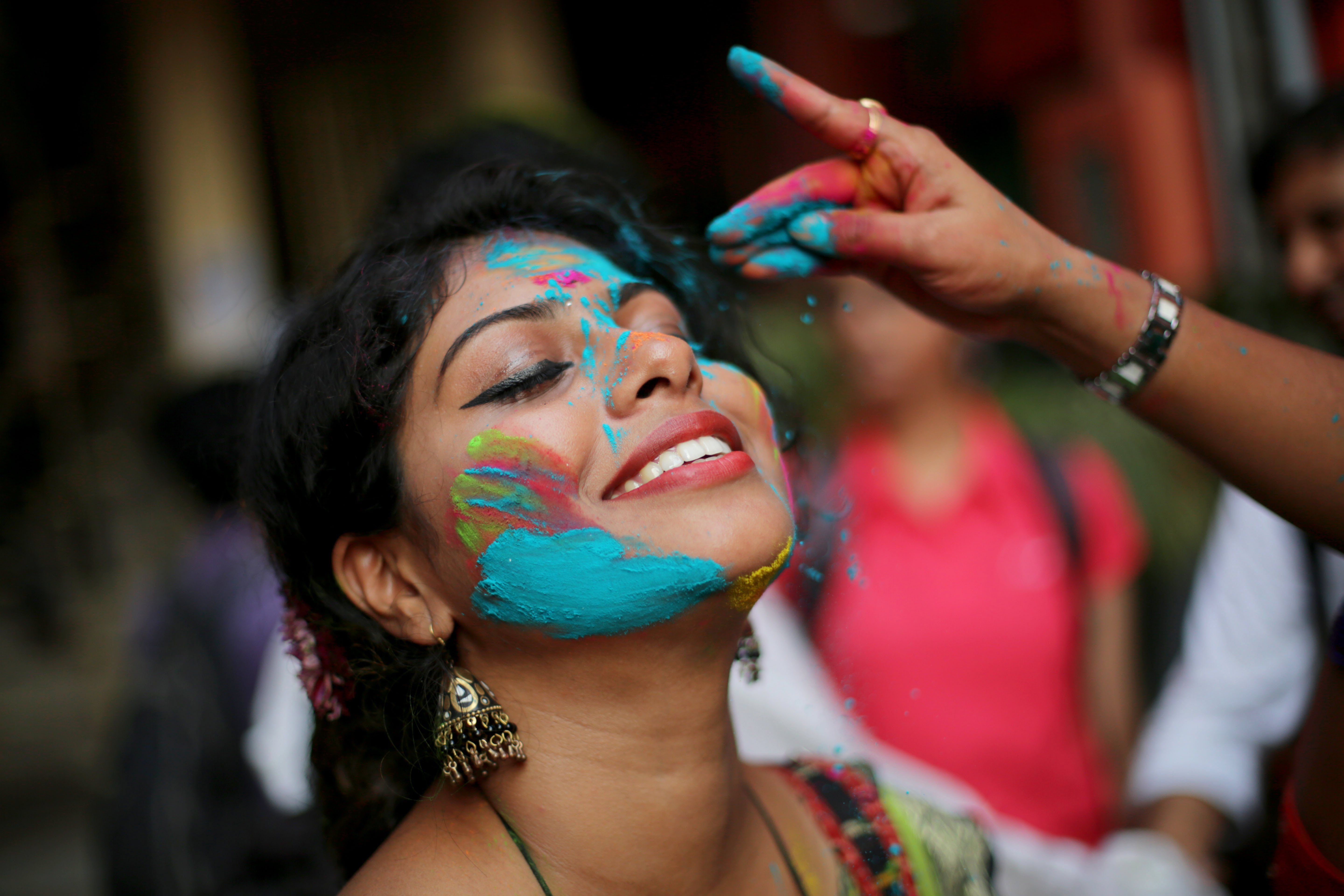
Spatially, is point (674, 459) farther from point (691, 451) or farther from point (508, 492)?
point (508, 492)

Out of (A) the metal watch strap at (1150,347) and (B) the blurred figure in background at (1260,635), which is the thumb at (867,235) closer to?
(A) the metal watch strap at (1150,347)

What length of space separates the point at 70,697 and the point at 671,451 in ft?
18.7

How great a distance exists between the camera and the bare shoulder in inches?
54.2

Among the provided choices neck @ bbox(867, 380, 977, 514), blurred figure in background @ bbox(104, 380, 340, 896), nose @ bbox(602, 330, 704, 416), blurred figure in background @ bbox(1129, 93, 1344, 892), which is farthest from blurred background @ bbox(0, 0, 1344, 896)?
nose @ bbox(602, 330, 704, 416)

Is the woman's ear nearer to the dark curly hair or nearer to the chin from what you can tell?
the dark curly hair

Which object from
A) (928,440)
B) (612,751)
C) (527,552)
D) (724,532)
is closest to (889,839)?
(612,751)

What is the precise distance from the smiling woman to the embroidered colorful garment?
0.03 meters

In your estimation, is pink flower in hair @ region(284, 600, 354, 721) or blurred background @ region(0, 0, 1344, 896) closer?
pink flower in hair @ region(284, 600, 354, 721)

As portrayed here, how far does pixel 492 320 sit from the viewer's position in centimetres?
145

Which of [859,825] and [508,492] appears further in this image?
[859,825]

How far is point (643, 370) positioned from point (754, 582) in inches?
15.4

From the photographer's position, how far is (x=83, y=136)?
23.6 ft

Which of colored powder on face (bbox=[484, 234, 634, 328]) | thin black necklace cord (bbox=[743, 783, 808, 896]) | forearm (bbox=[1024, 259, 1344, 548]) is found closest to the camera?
forearm (bbox=[1024, 259, 1344, 548])

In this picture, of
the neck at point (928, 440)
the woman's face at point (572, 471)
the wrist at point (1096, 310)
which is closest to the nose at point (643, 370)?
the woman's face at point (572, 471)
